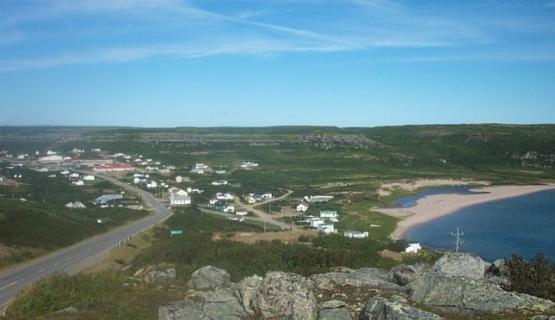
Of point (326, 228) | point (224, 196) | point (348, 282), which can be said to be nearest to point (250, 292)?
point (348, 282)

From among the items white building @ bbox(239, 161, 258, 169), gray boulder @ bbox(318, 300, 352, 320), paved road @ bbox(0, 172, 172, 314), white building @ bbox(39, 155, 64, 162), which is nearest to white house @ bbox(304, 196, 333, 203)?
paved road @ bbox(0, 172, 172, 314)

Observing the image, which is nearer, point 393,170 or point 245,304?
point 245,304

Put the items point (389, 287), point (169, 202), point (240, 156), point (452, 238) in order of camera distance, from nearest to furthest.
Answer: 1. point (389, 287)
2. point (452, 238)
3. point (169, 202)
4. point (240, 156)

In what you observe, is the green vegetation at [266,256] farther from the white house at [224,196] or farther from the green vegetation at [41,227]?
the white house at [224,196]

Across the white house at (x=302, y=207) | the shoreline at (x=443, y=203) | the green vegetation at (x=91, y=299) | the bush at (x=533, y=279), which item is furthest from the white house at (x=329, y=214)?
the bush at (x=533, y=279)

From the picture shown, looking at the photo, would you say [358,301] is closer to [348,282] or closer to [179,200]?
[348,282]

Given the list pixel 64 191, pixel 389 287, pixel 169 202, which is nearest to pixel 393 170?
pixel 169 202

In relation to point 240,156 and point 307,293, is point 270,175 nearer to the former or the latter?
point 240,156
